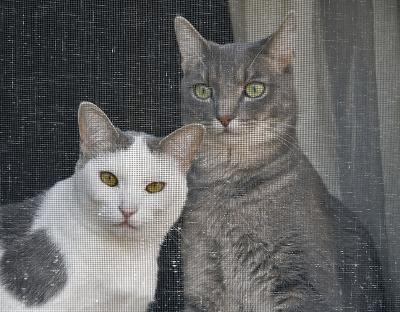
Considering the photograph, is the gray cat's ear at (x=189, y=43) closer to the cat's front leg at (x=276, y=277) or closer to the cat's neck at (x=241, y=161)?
the cat's neck at (x=241, y=161)

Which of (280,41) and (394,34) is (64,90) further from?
(394,34)

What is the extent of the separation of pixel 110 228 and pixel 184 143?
0.20m

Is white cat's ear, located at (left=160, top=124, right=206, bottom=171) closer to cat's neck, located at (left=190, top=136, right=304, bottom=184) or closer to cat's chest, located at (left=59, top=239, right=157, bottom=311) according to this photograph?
cat's neck, located at (left=190, top=136, right=304, bottom=184)

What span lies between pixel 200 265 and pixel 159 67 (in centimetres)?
37

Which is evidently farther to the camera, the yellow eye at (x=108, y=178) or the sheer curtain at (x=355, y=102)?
the sheer curtain at (x=355, y=102)

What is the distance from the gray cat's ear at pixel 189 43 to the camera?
1.23 m

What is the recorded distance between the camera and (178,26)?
4.03 feet

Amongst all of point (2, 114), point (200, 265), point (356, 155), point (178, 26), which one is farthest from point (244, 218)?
point (2, 114)

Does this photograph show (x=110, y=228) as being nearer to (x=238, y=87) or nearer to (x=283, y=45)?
(x=238, y=87)

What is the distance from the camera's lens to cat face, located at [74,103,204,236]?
116 centimetres

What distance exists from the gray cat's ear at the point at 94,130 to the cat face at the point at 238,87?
0.14 m

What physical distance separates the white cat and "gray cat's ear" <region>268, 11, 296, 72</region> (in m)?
0.20

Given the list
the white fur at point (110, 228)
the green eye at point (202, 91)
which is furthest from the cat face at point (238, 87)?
the white fur at point (110, 228)

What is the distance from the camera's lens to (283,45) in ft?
4.11
